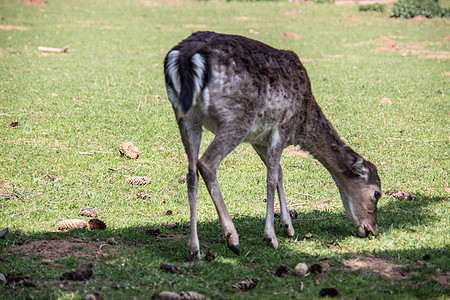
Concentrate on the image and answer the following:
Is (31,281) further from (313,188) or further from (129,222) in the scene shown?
(313,188)

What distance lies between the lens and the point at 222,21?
28094 millimetres

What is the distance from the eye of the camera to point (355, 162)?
260 inches

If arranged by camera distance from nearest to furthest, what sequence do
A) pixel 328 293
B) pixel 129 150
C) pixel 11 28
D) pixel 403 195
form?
pixel 328 293 < pixel 403 195 < pixel 129 150 < pixel 11 28

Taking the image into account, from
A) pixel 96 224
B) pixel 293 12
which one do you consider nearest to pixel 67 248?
pixel 96 224

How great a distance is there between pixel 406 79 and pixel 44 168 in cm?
1155

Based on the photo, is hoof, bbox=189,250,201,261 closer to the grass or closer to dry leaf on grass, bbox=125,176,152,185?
the grass

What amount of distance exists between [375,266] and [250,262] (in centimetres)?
134

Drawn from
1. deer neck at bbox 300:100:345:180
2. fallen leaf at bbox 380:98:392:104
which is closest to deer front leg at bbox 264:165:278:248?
deer neck at bbox 300:100:345:180

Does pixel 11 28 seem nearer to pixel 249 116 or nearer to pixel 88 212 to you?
pixel 88 212

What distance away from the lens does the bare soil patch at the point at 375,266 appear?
5.16m

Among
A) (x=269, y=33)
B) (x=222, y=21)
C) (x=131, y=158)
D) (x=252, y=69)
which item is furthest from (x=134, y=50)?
(x=252, y=69)

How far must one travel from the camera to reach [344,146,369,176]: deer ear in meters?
6.56

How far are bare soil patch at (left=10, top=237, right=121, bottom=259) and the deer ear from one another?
3.18 metres

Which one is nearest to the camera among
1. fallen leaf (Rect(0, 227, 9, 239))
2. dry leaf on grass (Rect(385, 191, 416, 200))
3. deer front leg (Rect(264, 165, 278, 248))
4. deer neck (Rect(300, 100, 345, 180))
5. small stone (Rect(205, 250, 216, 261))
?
small stone (Rect(205, 250, 216, 261))
